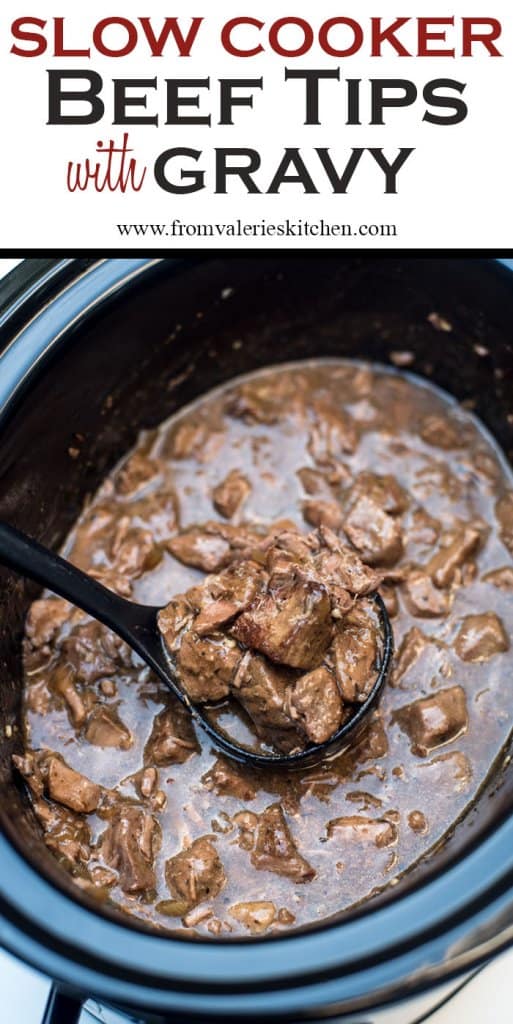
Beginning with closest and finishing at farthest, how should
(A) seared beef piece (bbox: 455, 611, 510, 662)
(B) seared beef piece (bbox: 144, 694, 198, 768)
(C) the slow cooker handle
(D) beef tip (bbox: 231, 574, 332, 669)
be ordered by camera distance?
(C) the slow cooker handle, (D) beef tip (bbox: 231, 574, 332, 669), (B) seared beef piece (bbox: 144, 694, 198, 768), (A) seared beef piece (bbox: 455, 611, 510, 662)

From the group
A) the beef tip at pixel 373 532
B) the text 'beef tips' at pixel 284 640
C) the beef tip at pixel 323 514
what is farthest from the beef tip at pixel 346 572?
the beef tip at pixel 323 514

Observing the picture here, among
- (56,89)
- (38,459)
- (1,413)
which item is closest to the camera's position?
(1,413)

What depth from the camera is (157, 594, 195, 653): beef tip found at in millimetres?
2529

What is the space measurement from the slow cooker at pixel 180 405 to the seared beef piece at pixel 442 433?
0.09 meters

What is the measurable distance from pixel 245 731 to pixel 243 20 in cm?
178

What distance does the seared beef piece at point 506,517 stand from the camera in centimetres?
286

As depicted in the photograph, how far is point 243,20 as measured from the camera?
286 centimetres

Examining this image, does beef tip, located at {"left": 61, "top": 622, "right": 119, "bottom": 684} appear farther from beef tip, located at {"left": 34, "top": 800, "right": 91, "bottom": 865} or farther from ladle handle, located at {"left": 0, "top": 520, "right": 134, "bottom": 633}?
beef tip, located at {"left": 34, "top": 800, "right": 91, "bottom": 865}

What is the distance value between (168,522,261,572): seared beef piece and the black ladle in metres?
0.29

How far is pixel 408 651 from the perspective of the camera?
266 centimetres

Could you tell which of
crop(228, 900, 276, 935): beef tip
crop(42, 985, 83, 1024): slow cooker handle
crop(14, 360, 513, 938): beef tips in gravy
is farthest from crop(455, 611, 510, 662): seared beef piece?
crop(42, 985, 83, 1024): slow cooker handle

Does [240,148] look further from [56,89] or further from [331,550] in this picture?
[331,550]

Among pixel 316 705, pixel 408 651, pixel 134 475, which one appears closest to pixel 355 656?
pixel 316 705

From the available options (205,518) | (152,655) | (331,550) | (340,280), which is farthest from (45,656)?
(340,280)
